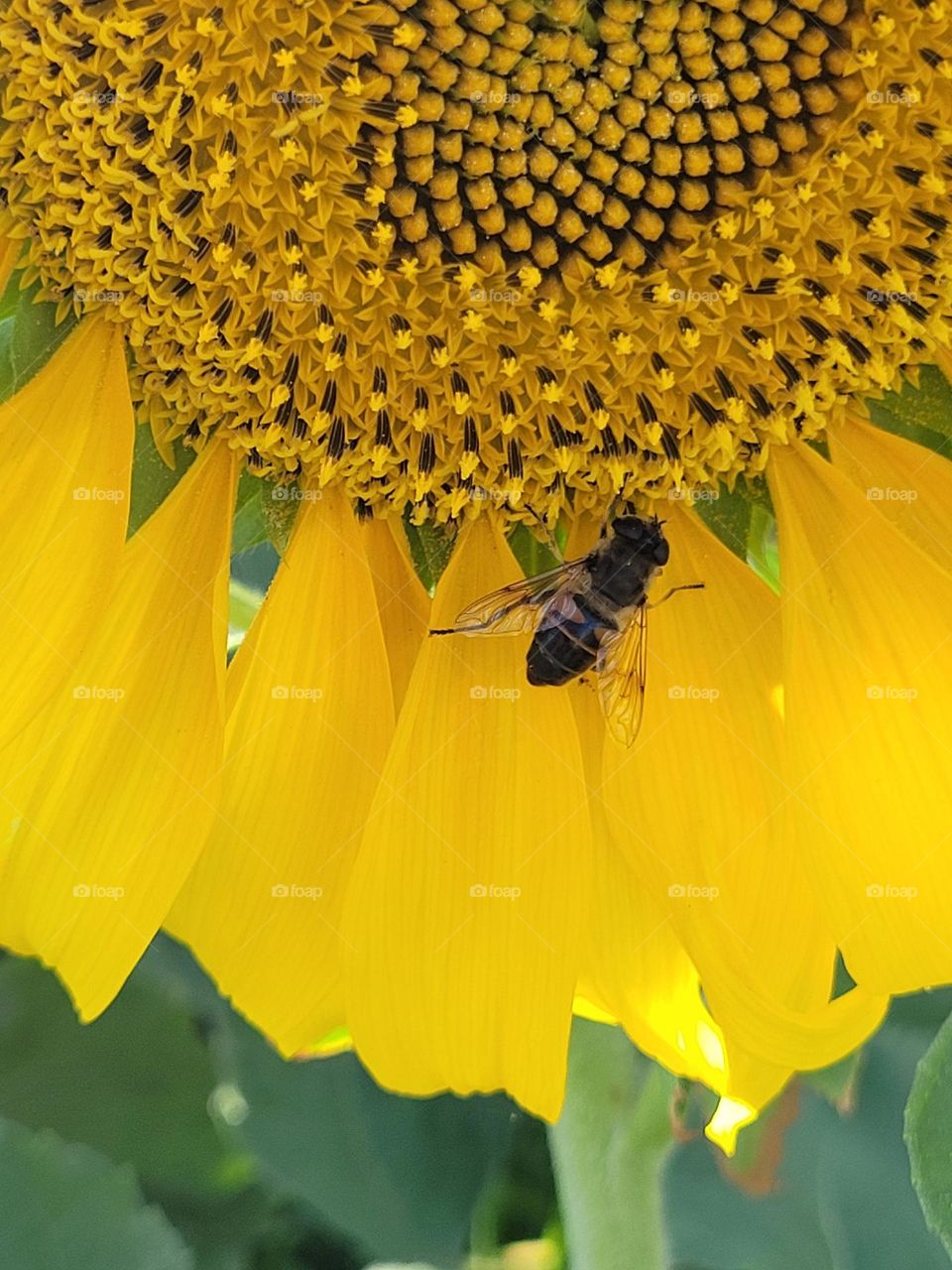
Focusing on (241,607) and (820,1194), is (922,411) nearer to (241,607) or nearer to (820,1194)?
(241,607)

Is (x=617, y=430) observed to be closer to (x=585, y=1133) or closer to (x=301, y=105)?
(x=301, y=105)

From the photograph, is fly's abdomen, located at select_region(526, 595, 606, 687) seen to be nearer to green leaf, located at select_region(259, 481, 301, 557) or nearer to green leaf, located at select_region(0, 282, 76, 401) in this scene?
green leaf, located at select_region(259, 481, 301, 557)

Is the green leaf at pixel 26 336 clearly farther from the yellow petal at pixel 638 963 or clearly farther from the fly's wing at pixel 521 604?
the yellow petal at pixel 638 963

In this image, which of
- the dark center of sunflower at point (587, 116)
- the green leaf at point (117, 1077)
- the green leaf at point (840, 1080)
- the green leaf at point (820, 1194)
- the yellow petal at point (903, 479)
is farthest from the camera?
the green leaf at point (117, 1077)

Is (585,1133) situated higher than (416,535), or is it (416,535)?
(416,535)

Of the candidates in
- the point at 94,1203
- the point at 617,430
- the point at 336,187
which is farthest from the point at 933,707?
the point at 94,1203

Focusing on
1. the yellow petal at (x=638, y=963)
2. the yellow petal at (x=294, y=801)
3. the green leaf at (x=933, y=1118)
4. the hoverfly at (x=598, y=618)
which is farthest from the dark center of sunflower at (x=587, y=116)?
the green leaf at (x=933, y=1118)
